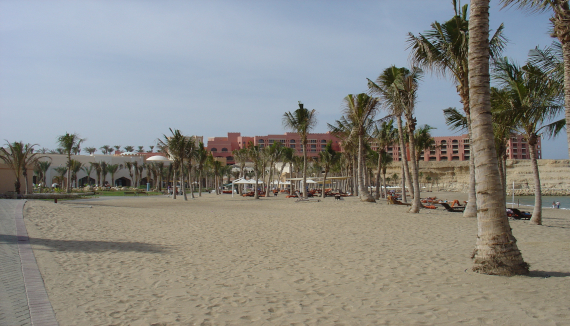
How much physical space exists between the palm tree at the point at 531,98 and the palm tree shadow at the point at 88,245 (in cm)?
1057

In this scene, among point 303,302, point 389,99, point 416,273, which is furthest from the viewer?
point 389,99

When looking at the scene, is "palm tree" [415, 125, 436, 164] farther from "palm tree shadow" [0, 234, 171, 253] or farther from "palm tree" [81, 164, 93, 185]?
"palm tree" [81, 164, 93, 185]

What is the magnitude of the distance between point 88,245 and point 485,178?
9102mm

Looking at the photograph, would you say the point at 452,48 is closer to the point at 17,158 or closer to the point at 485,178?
the point at 485,178

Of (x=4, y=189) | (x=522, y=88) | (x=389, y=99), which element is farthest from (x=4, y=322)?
(x=4, y=189)

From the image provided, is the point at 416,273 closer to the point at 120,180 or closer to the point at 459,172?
the point at 120,180

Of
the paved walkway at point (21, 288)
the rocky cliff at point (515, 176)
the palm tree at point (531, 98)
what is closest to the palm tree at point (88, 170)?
the paved walkway at point (21, 288)

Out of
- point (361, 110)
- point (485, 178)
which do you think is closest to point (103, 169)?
point (361, 110)

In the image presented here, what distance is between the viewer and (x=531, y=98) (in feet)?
39.0

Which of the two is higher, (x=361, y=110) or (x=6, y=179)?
(x=361, y=110)

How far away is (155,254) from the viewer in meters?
8.77

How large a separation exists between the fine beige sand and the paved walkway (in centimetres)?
19

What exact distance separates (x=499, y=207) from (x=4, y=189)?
39279mm

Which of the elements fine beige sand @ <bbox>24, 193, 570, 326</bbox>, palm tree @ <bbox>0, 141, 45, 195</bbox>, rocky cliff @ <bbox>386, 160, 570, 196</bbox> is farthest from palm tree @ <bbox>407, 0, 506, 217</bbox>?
rocky cliff @ <bbox>386, 160, 570, 196</bbox>
